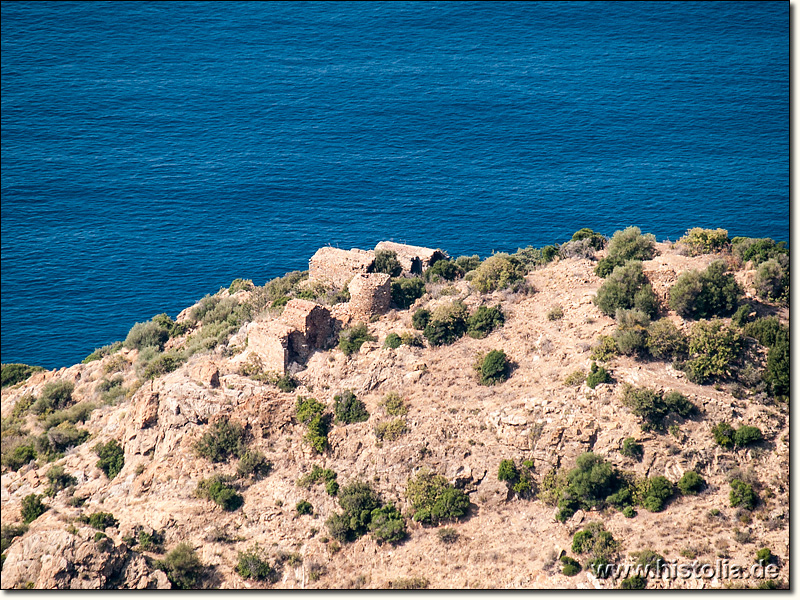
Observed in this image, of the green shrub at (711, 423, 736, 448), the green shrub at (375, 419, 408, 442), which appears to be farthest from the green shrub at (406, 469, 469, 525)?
the green shrub at (711, 423, 736, 448)

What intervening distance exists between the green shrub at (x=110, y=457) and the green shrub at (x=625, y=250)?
141ft

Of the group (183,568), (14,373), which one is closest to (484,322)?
(183,568)

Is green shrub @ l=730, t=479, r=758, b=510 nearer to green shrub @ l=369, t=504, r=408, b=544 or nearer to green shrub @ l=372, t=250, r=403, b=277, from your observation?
green shrub @ l=369, t=504, r=408, b=544

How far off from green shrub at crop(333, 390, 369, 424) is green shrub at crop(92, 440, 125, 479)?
58.4 ft

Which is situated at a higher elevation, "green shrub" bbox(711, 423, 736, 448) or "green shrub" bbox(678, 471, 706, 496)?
"green shrub" bbox(711, 423, 736, 448)

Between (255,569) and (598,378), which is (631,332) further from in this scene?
(255,569)

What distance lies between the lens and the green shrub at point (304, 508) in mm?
73625

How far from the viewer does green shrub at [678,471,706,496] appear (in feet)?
230

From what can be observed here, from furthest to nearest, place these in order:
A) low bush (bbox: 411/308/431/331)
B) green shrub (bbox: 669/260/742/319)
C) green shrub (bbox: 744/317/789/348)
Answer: low bush (bbox: 411/308/431/331), green shrub (bbox: 669/260/742/319), green shrub (bbox: 744/317/789/348)

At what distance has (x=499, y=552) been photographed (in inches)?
2749

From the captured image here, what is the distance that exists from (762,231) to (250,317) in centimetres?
8415

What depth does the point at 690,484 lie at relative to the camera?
2763 inches

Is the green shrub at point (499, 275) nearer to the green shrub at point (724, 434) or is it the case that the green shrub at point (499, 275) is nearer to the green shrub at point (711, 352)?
the green shrub at point (711, 352)

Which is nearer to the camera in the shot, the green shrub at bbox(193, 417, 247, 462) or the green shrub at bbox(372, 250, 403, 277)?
the green shrub at bbox(193, 417, 247, 462)
